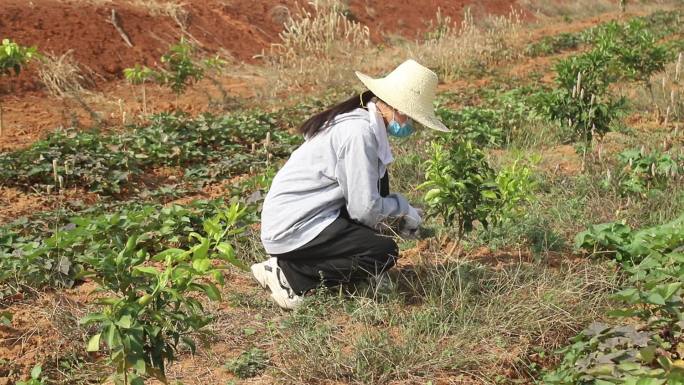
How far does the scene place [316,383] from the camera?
3223mm

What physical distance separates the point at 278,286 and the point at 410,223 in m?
0.77

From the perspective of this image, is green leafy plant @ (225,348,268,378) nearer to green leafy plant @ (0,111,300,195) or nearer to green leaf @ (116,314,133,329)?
green leaf @ (116,314,133,329)

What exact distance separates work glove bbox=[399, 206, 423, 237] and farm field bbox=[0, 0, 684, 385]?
159mm

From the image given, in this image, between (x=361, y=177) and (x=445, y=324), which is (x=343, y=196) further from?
(x=445, y=324)

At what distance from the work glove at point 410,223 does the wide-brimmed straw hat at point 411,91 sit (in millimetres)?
458

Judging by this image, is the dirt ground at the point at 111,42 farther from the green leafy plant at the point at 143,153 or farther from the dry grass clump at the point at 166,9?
the green leafy plant at the point at 143,153

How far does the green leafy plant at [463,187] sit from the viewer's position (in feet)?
12.4

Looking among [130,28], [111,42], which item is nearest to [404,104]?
[111,42]

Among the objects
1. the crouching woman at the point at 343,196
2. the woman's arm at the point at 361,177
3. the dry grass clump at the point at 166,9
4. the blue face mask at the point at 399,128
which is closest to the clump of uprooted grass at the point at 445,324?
the crouching woman at the point at 343,196

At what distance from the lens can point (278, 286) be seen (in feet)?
12.7

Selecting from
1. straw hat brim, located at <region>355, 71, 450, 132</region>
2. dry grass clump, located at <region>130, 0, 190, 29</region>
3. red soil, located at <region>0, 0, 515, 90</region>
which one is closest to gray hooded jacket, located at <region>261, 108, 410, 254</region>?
straw hat brim, located at <region>355, 71, 450, 132</region>

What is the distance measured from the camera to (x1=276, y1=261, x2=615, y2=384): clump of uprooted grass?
327cm

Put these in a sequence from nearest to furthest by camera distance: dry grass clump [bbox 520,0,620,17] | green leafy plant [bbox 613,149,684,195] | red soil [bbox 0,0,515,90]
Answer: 1. green leafy plant [bbox 613,149,684,195]
2. red soil [bbox 0,0,515,90]
3. dry grass clump [bbox 520,0,620,17]

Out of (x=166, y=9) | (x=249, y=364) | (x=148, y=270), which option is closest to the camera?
(x=148, y=270)
